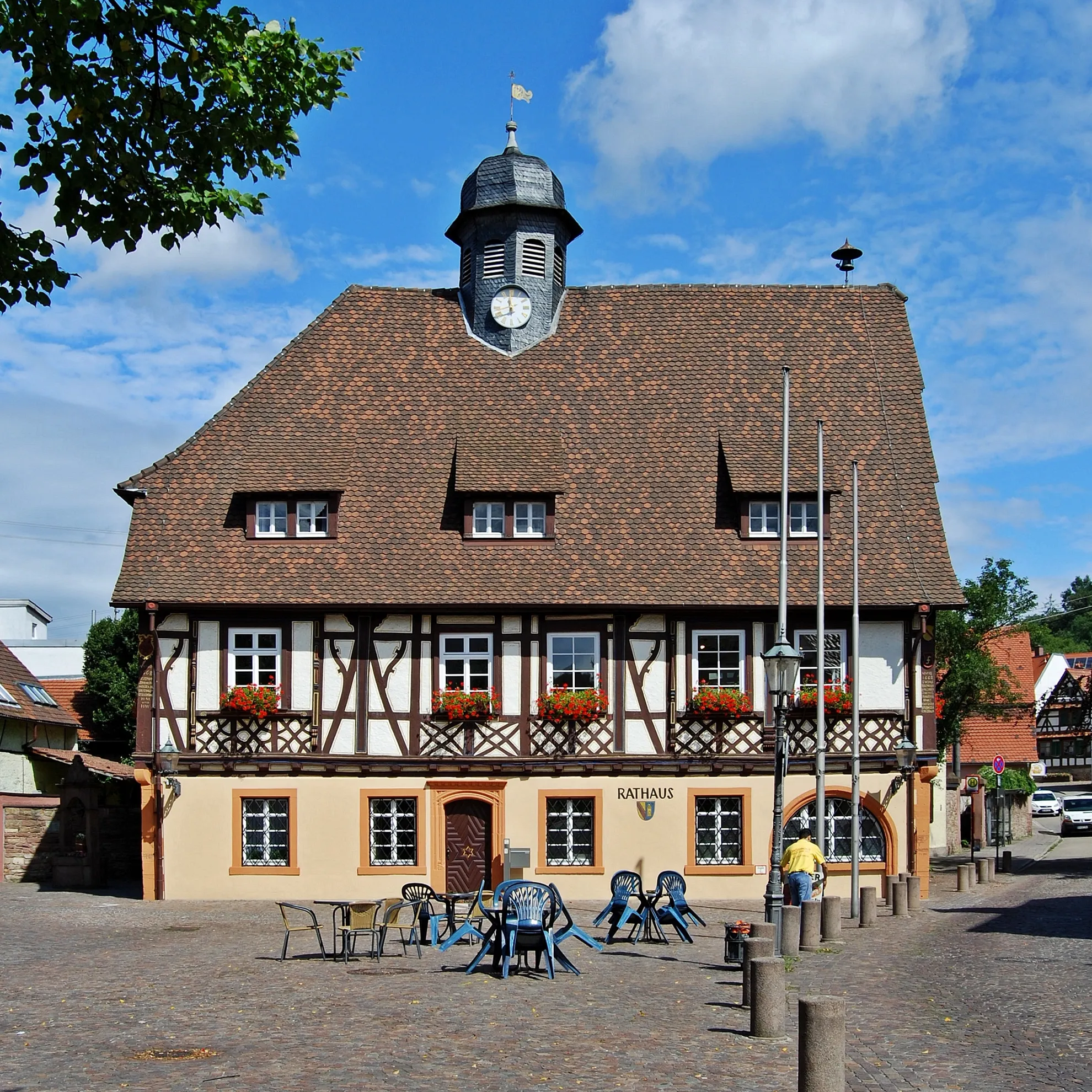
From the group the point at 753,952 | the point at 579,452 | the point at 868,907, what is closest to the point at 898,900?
the point at 868,907

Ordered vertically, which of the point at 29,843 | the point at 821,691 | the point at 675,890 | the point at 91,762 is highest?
the point at 821,691

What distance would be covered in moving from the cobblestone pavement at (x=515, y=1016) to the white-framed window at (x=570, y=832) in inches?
249

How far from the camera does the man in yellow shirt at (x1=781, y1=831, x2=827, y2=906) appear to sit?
21.3 m

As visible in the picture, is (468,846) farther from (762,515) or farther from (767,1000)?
(767,1000)

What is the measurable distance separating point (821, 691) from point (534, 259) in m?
11.8

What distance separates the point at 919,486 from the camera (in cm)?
3016

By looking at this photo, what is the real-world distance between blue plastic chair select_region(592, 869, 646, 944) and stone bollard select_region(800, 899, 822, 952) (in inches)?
88.2

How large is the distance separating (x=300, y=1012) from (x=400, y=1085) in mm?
3506

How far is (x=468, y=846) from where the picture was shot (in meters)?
28.3

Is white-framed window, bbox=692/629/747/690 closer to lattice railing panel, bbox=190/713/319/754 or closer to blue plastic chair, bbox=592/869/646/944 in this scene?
blue plastic chair, bbox=592/869/646/944

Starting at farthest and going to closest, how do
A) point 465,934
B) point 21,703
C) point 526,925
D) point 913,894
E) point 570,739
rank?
point 21,703 → point 570,739 → point 913,894 → point 465,934 → point 526,925

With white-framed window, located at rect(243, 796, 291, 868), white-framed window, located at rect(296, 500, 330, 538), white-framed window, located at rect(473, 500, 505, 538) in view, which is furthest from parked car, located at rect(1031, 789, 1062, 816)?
white-framed window, located at rect(243, 796, 291, 868)

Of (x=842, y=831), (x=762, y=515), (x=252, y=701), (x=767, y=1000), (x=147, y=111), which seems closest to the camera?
(x=147, y=111)

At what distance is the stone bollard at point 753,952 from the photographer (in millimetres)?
14664
